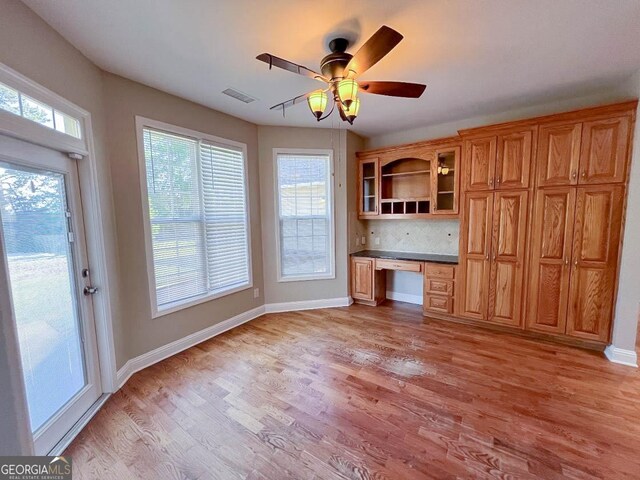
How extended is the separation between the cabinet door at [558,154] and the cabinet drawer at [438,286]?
1.52m

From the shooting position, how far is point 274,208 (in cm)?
377

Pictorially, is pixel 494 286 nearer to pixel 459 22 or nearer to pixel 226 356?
pixel 459 22

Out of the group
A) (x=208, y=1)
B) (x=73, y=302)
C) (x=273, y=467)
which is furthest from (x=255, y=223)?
(x=273, y=467)

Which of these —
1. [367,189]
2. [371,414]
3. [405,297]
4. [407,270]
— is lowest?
[371,414]

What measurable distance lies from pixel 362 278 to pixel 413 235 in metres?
1.07

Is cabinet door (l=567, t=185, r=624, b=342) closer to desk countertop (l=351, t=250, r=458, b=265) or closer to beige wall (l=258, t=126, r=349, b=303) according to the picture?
desk countertop (l=351, t=250, r=458, b=265)

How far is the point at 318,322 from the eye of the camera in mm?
3529

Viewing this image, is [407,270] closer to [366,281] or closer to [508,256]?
[366,281]

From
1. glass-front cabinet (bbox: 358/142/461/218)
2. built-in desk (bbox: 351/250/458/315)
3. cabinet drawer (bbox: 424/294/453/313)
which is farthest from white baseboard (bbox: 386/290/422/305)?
glass-front cabinet (bbox: 358/142/461/218)

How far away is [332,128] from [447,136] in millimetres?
1626

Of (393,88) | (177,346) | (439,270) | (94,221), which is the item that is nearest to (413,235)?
(439,270)

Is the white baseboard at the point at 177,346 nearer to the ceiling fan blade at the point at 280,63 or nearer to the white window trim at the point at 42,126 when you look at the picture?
the white window trim at the point at 42,126

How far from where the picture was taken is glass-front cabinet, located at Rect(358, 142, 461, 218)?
3555mm

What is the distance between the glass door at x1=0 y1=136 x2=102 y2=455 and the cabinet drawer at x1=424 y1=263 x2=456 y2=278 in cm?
364
